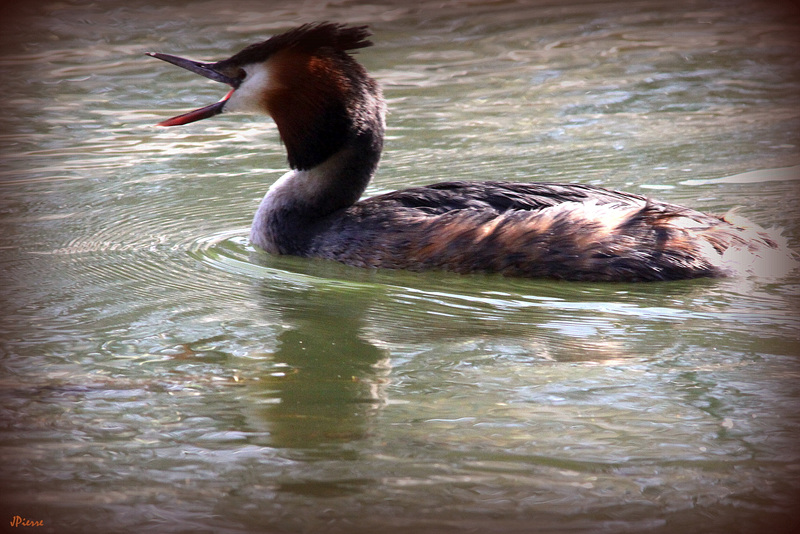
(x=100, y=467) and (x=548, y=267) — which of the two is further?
(x=548, y=267)

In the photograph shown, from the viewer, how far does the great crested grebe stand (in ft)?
17.9

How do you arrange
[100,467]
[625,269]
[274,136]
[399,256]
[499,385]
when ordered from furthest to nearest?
[274,136] → [399,256] → [625,269] → [499,385] → [100,467]

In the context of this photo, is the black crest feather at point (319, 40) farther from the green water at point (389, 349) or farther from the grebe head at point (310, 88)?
the green water at point (389, 349)

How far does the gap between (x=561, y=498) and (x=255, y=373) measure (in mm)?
1526

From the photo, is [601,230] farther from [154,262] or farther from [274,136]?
[274,136]

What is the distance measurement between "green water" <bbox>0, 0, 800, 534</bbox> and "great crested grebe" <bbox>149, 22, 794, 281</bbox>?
0.15 m

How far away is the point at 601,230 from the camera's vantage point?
549 centimetres

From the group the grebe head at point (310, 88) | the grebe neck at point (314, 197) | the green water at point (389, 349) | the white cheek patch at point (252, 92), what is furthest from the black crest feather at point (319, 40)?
the green water at point (389, 349)

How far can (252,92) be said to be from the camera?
6246 mm

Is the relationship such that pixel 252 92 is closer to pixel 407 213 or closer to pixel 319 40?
pixel 319 40

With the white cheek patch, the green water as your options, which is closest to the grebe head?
the white cheek patch

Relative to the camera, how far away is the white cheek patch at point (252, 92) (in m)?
6.20

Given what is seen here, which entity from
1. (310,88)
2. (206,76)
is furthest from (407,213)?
(206,76)

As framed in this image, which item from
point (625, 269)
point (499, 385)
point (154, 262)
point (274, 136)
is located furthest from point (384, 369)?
point (274, 136)
